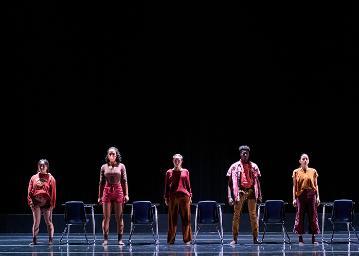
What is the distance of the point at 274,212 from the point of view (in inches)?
488

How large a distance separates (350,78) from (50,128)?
6722mm

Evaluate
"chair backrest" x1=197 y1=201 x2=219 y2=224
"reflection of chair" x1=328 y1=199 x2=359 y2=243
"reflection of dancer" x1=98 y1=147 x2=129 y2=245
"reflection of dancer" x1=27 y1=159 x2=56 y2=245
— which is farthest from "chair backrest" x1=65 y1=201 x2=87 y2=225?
"reflection of chair" x1=328 y1=199 x2=359 y2=243

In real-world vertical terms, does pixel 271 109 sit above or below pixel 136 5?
below

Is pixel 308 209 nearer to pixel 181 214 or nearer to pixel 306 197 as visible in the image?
pixel 306 197

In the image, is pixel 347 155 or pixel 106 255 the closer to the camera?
pixel 106 255

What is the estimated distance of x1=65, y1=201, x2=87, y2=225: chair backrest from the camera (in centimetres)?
1249

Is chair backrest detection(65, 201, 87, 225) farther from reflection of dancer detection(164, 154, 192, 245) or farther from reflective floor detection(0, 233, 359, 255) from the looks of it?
reflection of dancer detection(164, 154, 192, 245)

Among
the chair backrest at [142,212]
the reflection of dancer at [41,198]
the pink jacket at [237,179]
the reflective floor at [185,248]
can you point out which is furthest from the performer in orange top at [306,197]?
the reflection of dancer at [41,198]

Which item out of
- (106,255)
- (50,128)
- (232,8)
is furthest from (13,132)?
(106,255)

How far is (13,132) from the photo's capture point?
15.9m

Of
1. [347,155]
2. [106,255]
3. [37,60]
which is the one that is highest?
[37,60]

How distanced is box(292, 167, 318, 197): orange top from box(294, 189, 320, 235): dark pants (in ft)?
0.22

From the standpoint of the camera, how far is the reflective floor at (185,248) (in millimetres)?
10344

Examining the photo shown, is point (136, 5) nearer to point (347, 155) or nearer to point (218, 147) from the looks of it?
point (218, 147)
